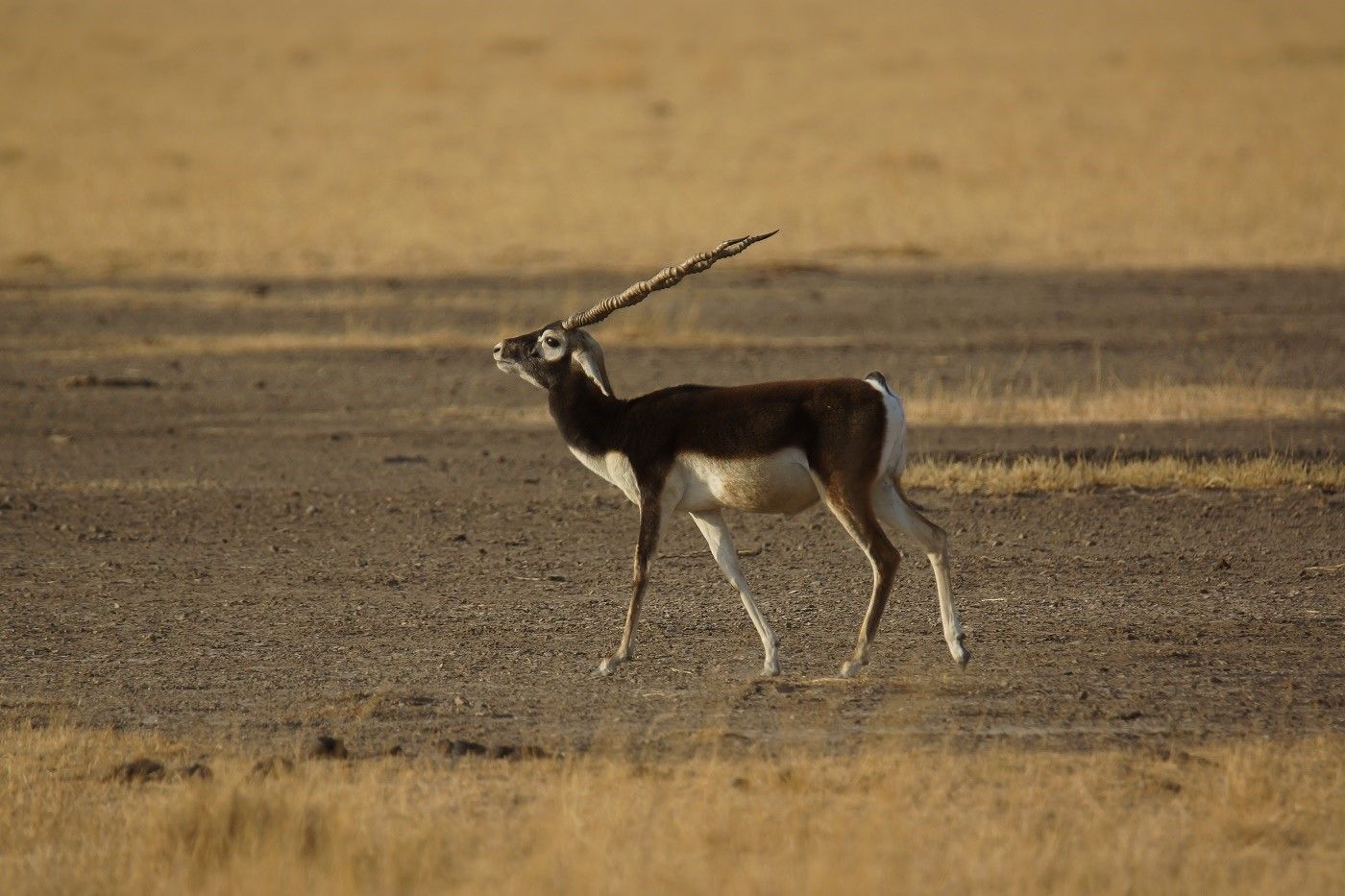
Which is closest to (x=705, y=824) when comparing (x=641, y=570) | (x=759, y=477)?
(x=759, y=477)

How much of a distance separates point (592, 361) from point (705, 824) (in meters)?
3.00

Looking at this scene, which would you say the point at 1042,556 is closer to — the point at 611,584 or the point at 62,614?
the point at 611,584

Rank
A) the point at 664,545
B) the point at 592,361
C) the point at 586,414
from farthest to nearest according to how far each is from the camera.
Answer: the point at 664,545 → the point at 592,361 → the point at 586,414

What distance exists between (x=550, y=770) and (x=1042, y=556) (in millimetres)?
4708

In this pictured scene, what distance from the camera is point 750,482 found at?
7.83 m

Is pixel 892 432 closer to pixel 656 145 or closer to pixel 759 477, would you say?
pixel 759 477

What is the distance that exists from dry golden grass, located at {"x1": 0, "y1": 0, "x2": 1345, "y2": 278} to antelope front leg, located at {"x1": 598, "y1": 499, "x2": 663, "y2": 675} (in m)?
18.0

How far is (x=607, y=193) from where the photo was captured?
33469 millimetres

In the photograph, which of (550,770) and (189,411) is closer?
Result: (550,770)

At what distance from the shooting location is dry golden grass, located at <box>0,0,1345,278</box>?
92.0 feet

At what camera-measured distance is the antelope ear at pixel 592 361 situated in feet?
27.6

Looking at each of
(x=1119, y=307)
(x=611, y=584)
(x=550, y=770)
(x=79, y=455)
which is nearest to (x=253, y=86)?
(x=1119, y=307)

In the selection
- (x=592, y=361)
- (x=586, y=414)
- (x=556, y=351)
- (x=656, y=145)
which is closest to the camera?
(x=586, y=414)

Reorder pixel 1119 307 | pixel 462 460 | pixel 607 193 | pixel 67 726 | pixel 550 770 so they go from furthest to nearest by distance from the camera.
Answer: pixel 607 193 → pixel 1119 307 → pixel 462 460 → pixel 67 726 → pixel 550 770
